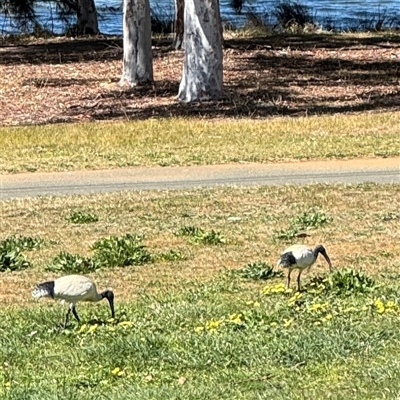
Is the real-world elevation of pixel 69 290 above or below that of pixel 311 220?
above

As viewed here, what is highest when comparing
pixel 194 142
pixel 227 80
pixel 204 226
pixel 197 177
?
pixel 204 226

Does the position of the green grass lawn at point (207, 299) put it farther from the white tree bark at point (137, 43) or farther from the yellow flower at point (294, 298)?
the white tree bark at point (137, 43)

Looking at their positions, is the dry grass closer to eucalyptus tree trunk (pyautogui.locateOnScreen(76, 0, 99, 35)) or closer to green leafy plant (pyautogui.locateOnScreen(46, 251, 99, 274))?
green leafy plant (pyautogui.locateOnScreen(46, 251, 99, 274))

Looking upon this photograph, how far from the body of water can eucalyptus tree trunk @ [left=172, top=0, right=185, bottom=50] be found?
7376mm

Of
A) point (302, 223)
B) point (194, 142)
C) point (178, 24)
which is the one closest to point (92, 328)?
point (302, 223)

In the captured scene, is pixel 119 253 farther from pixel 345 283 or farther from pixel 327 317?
pixel 327 317

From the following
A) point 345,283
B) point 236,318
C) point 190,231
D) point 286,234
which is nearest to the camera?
point 236,318

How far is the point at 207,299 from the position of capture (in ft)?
23.6

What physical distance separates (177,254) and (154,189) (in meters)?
3.33

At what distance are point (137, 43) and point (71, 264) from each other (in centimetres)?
1303

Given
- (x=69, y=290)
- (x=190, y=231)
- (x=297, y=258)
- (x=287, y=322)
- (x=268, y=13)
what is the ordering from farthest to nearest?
(x=268, y=13)
(x=190, y=231)
(x=297, y=258)
(x=287, y=322)
(x=69, y=290)

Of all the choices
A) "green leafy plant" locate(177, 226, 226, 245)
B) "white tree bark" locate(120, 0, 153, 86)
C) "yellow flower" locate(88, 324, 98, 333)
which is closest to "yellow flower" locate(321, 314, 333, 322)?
"yellow flower" locate(88, 324, 98, 333)

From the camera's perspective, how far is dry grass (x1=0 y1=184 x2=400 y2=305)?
8.34 m

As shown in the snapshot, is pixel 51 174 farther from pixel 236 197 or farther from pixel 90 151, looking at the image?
pixel 236 197
